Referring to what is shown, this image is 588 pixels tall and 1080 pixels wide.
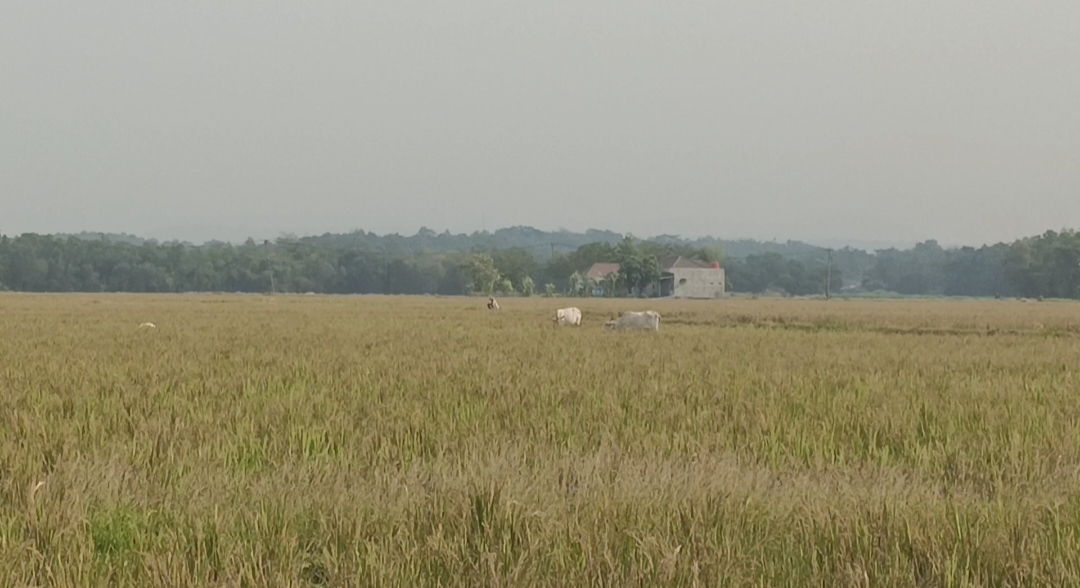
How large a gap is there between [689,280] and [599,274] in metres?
11.5

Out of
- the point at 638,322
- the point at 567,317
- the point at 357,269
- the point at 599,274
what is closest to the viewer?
the point at 638,322

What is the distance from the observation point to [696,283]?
350 feet

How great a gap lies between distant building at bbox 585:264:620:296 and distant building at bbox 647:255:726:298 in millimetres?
5677

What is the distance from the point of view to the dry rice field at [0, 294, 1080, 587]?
2.94 metres

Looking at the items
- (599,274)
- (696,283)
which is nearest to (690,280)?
(696,283)

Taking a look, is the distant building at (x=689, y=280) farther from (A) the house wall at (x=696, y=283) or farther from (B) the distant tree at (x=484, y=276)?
(B) the distant tree at (x=484, y=276)

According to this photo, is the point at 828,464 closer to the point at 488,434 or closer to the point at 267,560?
the point at 488,434

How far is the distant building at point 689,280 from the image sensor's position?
105m

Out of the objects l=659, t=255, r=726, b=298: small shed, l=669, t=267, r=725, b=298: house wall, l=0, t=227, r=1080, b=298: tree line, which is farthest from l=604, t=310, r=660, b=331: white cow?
l=669, t=267, r=725, b=298: house wall

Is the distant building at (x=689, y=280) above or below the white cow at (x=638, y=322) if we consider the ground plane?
above

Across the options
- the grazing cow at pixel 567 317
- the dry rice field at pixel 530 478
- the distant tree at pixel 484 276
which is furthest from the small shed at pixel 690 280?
the dry rice field at pixel 530 478

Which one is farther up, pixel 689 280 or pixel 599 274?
pixel 599 274

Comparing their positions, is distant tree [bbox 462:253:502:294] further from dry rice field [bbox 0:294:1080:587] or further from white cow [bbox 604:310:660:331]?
dry rice field [bbox 0:294:1080:587]

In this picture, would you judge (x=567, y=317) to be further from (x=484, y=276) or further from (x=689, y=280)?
(x=689, y=280)
